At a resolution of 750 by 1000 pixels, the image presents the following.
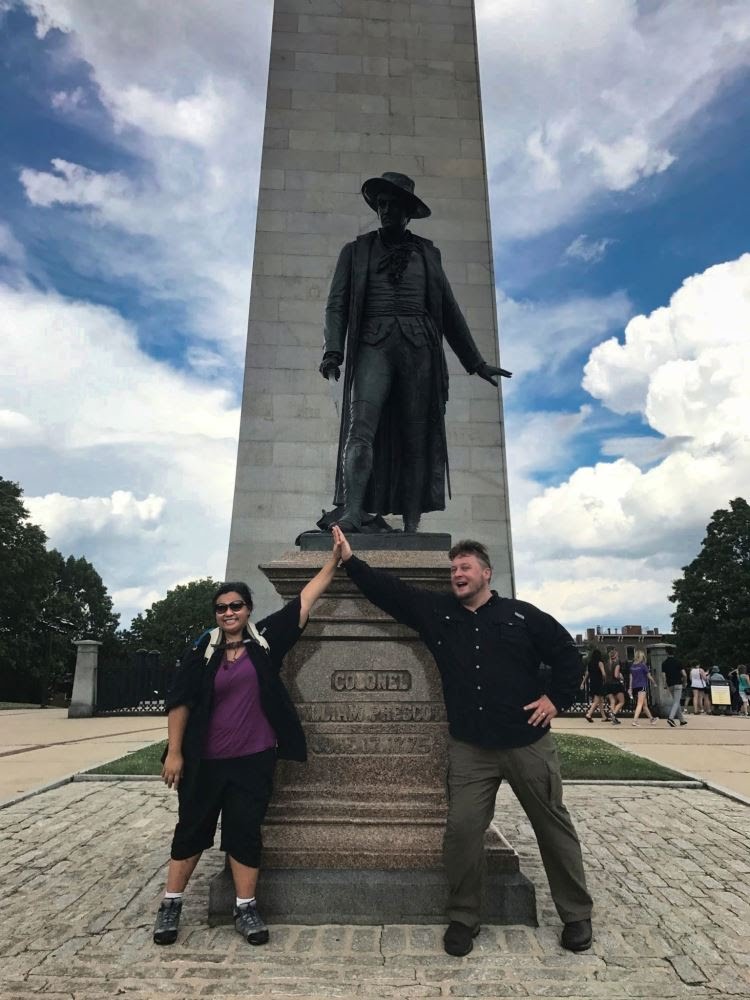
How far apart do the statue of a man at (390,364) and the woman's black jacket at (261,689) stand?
1459 mm

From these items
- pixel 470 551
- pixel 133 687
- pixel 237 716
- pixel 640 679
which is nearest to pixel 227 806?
pixel 237 716

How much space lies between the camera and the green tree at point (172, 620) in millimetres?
63312

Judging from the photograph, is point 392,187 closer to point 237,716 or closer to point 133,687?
point 237,716

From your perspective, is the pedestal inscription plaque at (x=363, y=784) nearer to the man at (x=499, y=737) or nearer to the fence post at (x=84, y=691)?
the man at (x=499, y=737)

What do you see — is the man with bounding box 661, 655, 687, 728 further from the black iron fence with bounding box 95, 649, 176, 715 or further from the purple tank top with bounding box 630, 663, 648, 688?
the black iron fence with bounding box 95, 649, 176, 715

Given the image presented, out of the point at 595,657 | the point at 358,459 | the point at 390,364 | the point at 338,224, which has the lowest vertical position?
the point at 595,657

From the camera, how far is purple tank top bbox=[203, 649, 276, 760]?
3773 millimetres

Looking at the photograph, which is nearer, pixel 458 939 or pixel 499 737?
pixel 458 939

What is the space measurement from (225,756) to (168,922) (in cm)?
88

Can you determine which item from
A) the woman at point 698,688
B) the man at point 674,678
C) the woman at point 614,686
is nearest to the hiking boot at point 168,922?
the man at point 674,678

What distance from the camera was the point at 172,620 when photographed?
63.8 meters

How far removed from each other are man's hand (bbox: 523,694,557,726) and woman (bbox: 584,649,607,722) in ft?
42.7

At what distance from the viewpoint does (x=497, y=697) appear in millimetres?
3709

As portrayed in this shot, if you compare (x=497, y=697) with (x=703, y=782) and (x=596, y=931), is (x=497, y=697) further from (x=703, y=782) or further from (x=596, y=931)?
(x=703, y=782)
